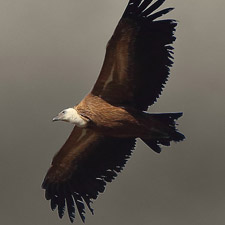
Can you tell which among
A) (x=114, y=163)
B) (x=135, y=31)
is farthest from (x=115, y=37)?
(x=114, y=163)

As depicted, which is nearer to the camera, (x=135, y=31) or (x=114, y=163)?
(x=135, y=31)

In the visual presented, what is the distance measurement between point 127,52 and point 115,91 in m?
1.11

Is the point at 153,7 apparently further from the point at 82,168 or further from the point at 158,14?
the point at 82,168

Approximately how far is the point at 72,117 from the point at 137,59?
203cm

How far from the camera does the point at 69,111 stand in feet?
80.1

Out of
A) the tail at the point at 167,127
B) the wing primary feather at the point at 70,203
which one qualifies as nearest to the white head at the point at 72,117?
the tail at the point at 167,127

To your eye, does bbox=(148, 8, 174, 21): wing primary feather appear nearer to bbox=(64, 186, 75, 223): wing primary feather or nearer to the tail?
the tail

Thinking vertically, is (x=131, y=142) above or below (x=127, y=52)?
below

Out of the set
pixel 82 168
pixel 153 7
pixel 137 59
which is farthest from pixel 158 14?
pixel 82 168

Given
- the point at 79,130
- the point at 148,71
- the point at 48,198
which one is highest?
the point at 148,71

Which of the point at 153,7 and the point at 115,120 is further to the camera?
the point at 115,120

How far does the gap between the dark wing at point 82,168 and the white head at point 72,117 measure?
5.31 ft

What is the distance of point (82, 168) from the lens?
2641cm

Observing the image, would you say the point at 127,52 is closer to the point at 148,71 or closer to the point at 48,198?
the point at 148,71
